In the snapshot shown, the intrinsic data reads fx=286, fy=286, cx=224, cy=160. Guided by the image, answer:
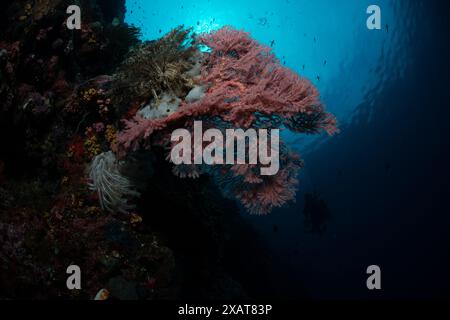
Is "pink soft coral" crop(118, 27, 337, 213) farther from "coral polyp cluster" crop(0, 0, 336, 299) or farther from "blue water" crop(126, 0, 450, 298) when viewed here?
"blue water" crop(126, 0, 450, 298)

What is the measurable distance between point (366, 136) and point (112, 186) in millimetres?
42992

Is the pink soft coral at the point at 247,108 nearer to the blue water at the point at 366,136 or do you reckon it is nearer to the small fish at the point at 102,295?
the small fish at the point at 102,295

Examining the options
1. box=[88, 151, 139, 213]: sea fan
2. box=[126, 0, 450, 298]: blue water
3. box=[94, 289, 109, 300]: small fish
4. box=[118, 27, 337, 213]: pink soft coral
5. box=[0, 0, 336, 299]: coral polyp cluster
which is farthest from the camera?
box=[126, 0, 450, 298]: blue water

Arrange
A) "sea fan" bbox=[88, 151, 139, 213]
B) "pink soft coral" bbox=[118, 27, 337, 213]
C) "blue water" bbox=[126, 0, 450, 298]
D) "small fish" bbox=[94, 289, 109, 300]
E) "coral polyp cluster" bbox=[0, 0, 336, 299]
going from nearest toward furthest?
"pink soft coral" bbox=[118, 27, 337, 213] → "coral polyp cluster" bbox=[0, 0, 336, 299] → "small fish" bbox=[94, 289, 109, 300] → "sea fan" bbox=[88, 151, 139, 213] → "blue water" bbox=[126, 0, 450, 298]

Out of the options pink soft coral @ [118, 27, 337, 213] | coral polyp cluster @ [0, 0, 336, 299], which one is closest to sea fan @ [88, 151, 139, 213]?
coral polyp cluster @ [0, 0, 336, 299]

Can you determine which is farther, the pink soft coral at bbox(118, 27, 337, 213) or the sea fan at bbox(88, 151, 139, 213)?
the sea fan at bbox(88, 151, 139, 213)

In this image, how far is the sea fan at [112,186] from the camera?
446cm

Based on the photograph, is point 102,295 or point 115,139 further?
point 115,139

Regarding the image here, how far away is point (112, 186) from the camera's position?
14.6 ft

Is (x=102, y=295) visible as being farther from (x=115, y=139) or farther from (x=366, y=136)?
(x=366, y=136)

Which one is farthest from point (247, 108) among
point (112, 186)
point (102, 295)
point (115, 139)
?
point (102, 295)

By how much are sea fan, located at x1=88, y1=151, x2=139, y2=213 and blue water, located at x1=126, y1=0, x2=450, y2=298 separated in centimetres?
1845

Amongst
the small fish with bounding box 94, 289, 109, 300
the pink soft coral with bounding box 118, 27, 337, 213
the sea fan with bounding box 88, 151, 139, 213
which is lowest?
the small fish with bounding box 94, 289, 109, 300

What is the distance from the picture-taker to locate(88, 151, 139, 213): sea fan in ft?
14.6
